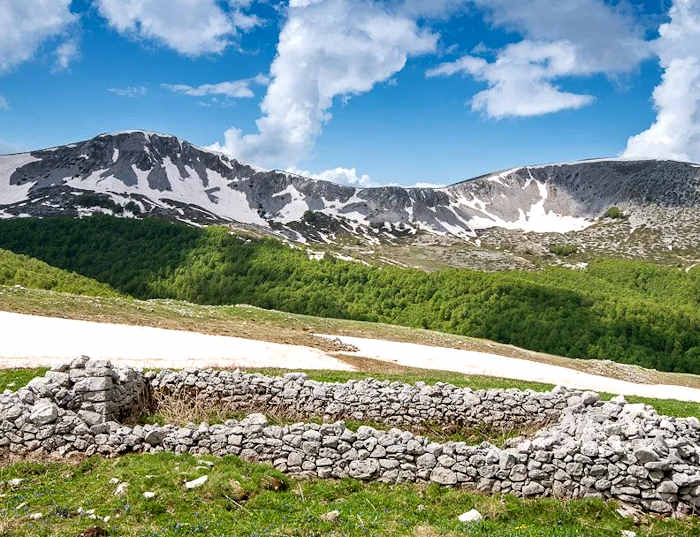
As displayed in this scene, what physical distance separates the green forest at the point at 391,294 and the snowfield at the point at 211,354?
27346 millimetres

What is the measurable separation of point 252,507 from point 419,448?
495cm

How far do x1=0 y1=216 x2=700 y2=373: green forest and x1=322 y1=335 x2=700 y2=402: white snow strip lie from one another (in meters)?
26.0

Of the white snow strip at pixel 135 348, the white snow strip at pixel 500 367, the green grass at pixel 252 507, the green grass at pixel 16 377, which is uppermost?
the green grass at pixel 252 507

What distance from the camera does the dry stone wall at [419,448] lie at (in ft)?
44.0

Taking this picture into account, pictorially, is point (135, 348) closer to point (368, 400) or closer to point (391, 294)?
point (368, 400)

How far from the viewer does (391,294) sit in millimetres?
77750

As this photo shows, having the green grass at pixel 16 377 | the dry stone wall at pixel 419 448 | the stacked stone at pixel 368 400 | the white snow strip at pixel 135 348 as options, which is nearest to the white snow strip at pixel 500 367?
the white snow strip at pixel 135 348

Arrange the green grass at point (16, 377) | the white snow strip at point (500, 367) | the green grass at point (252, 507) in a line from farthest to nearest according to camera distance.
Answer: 1. the white snow strip at point (500, 367)
2. the green grass at point (16, 377)
3. the green grass at point (252, 507)

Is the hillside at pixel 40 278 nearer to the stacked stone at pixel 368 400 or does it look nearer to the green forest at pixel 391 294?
the green forest at pixel 391 294

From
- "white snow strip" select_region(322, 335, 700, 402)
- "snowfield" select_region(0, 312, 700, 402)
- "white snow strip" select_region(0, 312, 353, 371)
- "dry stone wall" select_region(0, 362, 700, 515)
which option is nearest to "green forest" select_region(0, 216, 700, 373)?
→ "white snow strip" select_region(322, 335, 700, 402)

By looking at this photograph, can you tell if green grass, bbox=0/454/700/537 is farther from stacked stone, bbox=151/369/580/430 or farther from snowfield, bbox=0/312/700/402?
snowfield, bbox=0/312/700/402

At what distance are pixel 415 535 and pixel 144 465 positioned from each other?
24.9 feet

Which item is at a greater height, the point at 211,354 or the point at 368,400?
the point at 368,400

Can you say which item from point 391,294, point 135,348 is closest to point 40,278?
point 135,348
